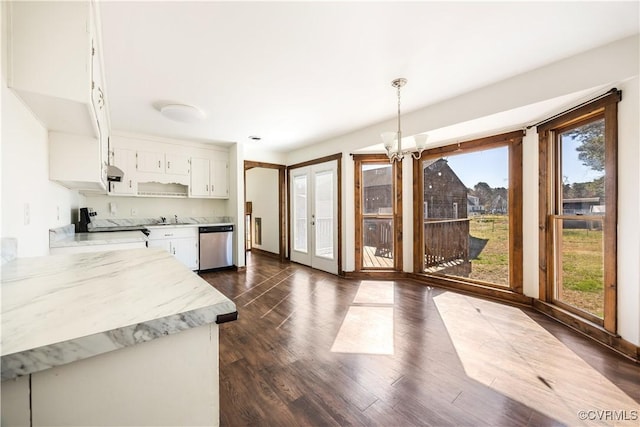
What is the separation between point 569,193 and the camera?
2.61 meters

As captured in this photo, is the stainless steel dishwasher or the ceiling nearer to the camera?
the ceiling

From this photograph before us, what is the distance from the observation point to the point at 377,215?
14.1ft

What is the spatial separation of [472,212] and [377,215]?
136 centimetres

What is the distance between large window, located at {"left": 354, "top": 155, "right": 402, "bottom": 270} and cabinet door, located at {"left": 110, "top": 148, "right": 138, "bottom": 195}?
11.8 ft

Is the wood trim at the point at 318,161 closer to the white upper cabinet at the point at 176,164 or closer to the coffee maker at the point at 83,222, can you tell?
the white upper cabinet at the point at 176,164

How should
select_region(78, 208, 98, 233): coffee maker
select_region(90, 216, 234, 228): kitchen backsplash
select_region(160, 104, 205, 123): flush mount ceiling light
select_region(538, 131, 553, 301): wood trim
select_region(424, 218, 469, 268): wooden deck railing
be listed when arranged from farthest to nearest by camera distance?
select_region(90, 216, 234, 228): kitchen backsplash
select_region(424, 218, 469, 268): wooden deck railing
select_region(78, 208, 98, 233): coffee maker
select_region(160, 104, 205, 123): flush mount ceiling light
select_region(538, 131, 553, 301): wood trim

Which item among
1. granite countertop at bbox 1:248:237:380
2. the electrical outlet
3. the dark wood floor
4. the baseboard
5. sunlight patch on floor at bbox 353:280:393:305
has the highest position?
the electrical outlet

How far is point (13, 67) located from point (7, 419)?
5.15 feet

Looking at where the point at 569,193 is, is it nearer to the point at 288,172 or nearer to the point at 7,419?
the point at 7,419

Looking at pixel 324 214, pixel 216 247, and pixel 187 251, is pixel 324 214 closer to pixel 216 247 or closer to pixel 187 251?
pixel 216 247

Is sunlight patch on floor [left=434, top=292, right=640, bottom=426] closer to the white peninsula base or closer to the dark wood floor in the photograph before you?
the dark wood floor

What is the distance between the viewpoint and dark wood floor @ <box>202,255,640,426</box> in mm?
1449

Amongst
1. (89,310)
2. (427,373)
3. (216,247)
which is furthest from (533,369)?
(216,247)

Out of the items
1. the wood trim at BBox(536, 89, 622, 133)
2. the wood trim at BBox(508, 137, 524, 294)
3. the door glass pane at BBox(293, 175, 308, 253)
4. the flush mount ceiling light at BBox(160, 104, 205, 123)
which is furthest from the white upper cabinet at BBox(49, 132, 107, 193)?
the wood trim at BBox(508, 137, 524, 294)
